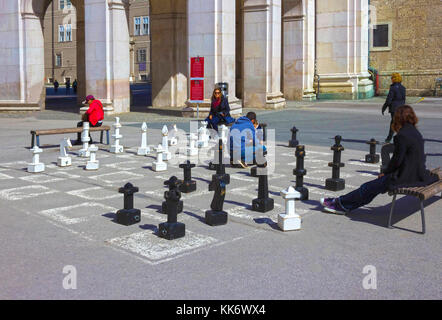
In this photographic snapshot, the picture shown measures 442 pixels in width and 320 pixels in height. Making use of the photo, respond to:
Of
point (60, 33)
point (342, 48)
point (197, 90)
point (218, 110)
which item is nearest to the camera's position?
point (218, 110)

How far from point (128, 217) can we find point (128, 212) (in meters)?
0.06

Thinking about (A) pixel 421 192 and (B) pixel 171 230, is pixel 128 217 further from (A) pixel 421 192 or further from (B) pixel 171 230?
(A) pixel 421 192

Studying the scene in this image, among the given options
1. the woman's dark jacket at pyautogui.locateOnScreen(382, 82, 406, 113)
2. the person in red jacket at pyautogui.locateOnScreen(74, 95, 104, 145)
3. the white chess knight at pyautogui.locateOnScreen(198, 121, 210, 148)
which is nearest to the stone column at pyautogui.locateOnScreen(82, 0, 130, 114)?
the person in red jacket at pyautogui.locateOnScreen(74, 95, 104, 145)

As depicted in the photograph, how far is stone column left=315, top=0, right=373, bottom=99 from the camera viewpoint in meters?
29.7

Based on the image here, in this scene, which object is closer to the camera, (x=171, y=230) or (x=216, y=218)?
(x=171, y=230)

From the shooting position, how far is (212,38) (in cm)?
2100

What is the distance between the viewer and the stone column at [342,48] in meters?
29.7

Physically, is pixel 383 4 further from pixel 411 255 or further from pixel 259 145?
pixel 411 255

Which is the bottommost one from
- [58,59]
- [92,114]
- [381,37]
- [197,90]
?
[92,114]

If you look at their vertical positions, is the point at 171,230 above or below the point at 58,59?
below

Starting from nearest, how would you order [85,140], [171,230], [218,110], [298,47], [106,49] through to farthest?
1. [171,230]
2. [85,140]
3. [218,110]
4. [106,49]
5. [298,47]

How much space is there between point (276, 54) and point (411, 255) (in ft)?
63.9

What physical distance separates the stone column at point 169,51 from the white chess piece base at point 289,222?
20.8m

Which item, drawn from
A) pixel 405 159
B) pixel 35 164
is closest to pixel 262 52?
pixel 35 164
